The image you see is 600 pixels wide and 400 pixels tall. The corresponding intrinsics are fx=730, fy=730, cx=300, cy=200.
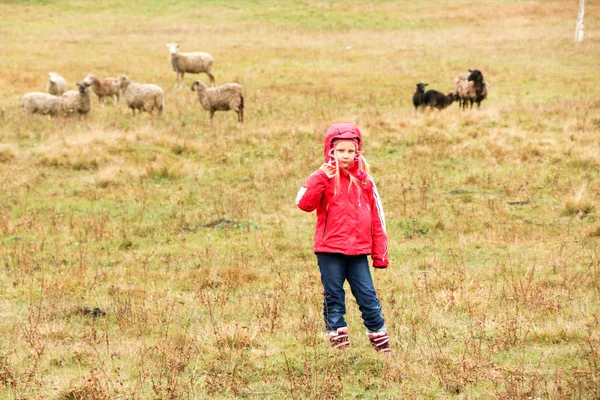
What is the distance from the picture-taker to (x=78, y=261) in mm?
9656

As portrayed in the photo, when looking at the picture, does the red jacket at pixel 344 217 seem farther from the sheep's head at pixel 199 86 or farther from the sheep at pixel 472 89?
the sheep at pixel 472 89

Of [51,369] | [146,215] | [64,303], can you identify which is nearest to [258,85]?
[146,215]

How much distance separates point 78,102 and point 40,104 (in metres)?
1.00

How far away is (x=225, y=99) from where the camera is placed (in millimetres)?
19703

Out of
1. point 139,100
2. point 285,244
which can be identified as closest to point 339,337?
point 285,244

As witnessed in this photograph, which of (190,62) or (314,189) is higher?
(314,189)

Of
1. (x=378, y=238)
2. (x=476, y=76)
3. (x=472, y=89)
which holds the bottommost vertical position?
(x=472, y=89)

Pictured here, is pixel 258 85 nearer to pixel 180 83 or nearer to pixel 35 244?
pixel 180 83

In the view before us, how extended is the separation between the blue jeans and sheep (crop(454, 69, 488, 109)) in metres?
16.5

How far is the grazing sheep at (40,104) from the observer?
19.8 metres

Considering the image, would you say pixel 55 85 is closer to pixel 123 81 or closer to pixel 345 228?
pixel 123 81

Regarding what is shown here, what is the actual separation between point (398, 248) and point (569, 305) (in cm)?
334

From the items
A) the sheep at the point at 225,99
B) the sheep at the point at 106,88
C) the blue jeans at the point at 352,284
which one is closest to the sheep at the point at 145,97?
the sheep at the point at 225,99

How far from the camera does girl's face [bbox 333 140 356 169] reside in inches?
227
